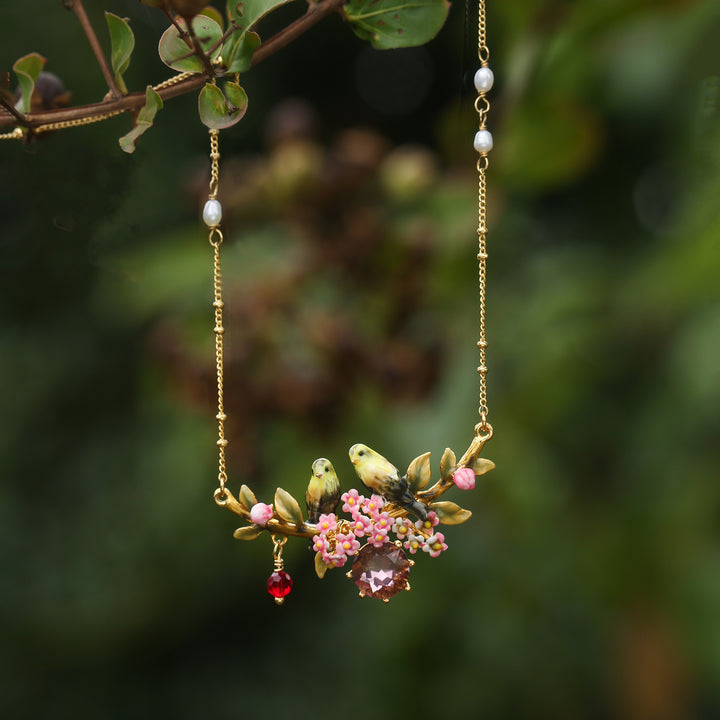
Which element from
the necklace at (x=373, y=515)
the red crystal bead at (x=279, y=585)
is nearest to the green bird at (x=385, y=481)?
the necklace at (x=373, y=515)

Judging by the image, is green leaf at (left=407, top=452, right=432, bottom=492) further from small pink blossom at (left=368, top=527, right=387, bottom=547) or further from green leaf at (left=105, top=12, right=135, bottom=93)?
green leaf at (left=105, top=12, right=135, bottom=93)

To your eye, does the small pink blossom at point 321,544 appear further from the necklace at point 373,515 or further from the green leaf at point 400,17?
the green leaf at point 400,17

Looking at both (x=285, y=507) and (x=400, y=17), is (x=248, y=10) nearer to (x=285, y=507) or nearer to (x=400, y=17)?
(x=400, y=17)

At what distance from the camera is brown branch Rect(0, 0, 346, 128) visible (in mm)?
588

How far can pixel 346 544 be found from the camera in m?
0.66

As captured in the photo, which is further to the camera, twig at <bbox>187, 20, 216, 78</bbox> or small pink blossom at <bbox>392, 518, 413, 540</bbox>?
small pink blossom at <bbox>392, 518, 413, 540</bbox>

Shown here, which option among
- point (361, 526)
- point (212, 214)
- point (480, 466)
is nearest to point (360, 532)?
point (361, 526)

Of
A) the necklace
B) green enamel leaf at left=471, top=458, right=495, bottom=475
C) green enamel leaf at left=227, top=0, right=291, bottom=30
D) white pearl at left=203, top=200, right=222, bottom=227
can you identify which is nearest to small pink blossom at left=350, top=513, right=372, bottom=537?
the necklace

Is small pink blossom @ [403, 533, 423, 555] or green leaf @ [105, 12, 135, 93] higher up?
green leaf @ [105, 12, 135, 93]

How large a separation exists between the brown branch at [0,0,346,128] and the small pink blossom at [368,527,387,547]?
1.25 ft

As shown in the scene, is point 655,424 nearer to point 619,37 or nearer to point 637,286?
point 637,286

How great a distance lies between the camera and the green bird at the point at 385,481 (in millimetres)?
667

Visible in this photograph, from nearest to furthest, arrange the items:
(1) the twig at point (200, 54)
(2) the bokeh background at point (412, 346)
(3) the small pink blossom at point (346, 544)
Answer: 1. (1) the twig at point (200, 54)
2. (3) the small pink blossom at point (346, 544)
3. (2) the bokeh background at point (412, 346)

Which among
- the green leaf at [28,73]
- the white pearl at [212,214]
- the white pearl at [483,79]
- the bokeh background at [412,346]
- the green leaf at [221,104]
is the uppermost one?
the green leaf at [28,73]
